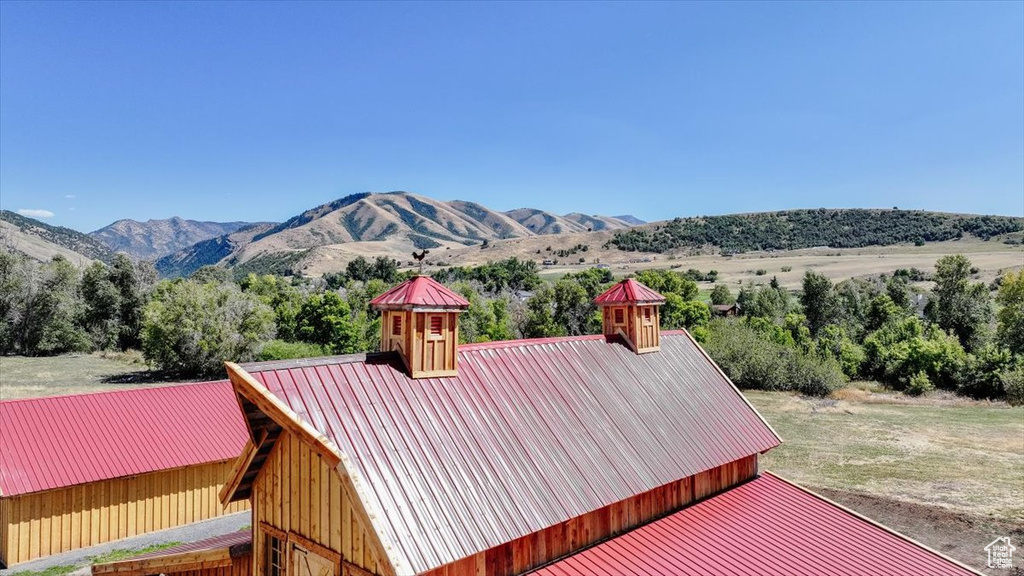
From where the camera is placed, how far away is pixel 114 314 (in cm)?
6606

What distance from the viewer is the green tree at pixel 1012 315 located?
44.2 meters

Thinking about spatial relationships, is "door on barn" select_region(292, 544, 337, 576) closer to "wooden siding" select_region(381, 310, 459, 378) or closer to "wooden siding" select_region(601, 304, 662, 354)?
"wooden siding" select_region(381, 310, 459, 378)

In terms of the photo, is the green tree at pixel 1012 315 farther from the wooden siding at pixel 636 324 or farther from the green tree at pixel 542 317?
the wooden siding at pixel 636 324

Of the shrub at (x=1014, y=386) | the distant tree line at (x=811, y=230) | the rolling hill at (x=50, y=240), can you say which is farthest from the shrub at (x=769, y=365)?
the rolling hill at (x=50, y=240)

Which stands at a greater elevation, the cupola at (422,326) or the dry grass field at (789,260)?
the dry grass field at (789,260)

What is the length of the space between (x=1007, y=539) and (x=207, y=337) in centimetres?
4735

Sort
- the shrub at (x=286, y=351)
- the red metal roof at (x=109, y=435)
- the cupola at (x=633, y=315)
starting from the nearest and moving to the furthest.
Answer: the cupola at (x=633, y=315) < the red metal roof at (x=109, y=435) < the shrub at (x=286, y=351)

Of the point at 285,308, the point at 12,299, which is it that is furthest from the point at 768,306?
the point at 12,299

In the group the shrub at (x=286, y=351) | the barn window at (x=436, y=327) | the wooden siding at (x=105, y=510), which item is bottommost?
the wooden siding at (x=105, y=510)

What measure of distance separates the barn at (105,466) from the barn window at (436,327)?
11437mm

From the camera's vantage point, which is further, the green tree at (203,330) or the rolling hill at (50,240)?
the rolling hill at (50,240)

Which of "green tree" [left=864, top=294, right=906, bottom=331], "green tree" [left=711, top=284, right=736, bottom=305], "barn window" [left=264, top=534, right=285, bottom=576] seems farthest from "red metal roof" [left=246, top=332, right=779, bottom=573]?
"green tree" [left=711, top=284, right=736, bottom=305]

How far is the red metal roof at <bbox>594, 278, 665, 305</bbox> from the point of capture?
14.9 metres

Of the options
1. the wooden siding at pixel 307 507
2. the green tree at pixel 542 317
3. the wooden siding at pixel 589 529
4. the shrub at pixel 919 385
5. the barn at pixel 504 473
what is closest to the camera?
the wooden siding at pixel 307 507
